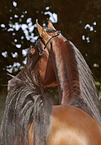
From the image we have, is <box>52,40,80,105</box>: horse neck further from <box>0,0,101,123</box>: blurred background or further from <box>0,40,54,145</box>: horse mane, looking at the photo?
<box>0,0,101,123</box>: blurred background

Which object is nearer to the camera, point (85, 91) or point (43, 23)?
point (85, 91)

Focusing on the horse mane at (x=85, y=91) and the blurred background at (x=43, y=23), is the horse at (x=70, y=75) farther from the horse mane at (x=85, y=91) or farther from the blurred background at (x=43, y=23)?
the blurred background at (x=43, y=23)

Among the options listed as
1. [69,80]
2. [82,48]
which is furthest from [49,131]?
[82,48]

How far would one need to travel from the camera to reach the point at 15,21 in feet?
9.59

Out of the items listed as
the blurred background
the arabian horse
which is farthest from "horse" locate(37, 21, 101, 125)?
the blurred background

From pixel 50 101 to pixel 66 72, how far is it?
300mm

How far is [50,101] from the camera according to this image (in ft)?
2.11

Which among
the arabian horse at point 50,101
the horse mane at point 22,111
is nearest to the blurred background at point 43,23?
the arabian horse at point 50,101

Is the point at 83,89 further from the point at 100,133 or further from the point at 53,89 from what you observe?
the point at 53,89

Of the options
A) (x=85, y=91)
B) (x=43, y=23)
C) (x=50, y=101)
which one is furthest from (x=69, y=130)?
(x=43, y=23)

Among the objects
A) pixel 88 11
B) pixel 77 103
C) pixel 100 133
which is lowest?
pixel 100 133

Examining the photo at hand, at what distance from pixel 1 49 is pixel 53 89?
3.14 ft

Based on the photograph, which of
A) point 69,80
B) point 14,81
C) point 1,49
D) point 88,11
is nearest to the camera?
point 14,81

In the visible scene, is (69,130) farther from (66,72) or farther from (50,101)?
(66,72)
